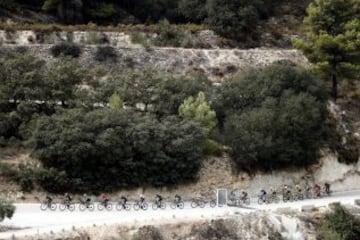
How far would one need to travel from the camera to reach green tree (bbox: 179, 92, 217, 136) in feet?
168

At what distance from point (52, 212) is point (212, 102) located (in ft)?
53.3

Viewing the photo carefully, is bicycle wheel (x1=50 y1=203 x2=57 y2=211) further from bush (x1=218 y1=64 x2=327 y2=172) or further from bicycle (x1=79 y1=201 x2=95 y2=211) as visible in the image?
bush (x1=218 y1=64 x2=327 y2=172)

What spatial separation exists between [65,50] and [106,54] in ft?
11.0

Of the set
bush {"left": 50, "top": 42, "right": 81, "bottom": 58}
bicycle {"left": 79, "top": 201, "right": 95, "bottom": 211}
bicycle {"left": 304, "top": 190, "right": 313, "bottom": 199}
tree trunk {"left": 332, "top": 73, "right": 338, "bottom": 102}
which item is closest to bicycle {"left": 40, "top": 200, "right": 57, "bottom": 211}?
bicycle {"left": 79, "top": 201, "right": 95, "bottom": 211}

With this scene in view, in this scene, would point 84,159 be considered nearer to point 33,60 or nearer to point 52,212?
point 52,212

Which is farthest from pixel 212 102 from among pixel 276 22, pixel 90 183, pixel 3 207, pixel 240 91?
pixel 276 22

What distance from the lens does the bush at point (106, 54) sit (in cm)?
6197

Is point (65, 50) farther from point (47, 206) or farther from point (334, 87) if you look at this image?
point (334, 87)

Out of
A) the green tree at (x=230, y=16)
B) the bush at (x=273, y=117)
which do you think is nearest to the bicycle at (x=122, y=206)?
the bush at (x=273, y=117)

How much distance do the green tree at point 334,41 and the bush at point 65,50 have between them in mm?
17888

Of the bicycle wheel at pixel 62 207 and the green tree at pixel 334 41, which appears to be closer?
the bicycle wheel at pixel 62 207

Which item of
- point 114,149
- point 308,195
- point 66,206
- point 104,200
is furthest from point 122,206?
point 308,195

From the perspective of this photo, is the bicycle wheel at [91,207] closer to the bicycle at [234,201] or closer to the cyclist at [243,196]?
the bicycle at [234,201]

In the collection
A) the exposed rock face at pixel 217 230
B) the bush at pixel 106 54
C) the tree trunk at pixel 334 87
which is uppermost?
the bush at pixel 106 54
